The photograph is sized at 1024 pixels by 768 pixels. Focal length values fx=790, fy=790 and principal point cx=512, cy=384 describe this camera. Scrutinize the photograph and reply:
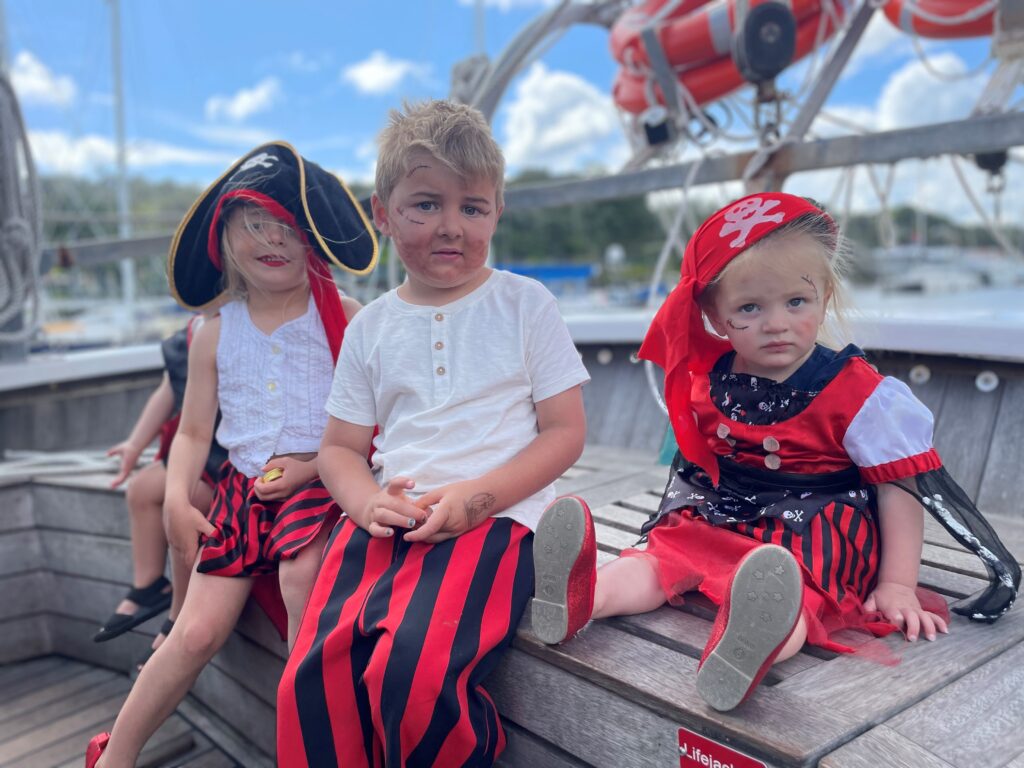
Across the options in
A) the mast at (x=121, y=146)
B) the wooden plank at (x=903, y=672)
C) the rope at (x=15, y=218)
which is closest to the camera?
the wooden plank at (x=903, y=672)

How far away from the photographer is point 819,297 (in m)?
1.37

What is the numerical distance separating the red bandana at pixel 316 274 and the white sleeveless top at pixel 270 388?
27mm

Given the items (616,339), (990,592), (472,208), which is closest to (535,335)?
(472,208)

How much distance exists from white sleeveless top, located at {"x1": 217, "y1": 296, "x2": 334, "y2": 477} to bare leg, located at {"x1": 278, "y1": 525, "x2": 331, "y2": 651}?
0.91 feet

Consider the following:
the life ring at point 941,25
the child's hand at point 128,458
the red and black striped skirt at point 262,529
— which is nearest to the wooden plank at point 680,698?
the red and black striped skirt at point 262,529

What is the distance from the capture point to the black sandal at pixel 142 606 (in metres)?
1.89

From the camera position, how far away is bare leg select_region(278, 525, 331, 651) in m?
1.53

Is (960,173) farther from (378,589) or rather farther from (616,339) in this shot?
(378,589)

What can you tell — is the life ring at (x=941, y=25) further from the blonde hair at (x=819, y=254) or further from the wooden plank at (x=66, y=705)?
the wooden plank at (x=66, y=705)

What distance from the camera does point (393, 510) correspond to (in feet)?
4.37

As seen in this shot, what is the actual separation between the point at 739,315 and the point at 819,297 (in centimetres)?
14

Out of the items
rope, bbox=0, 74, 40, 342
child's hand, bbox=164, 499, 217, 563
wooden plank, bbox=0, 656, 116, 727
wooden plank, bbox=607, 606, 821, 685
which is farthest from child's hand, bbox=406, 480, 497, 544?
rope, bbox=0, 74, 40, 342

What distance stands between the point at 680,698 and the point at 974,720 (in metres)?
0.37

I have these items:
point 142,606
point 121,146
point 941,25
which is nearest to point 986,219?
point 941,25
